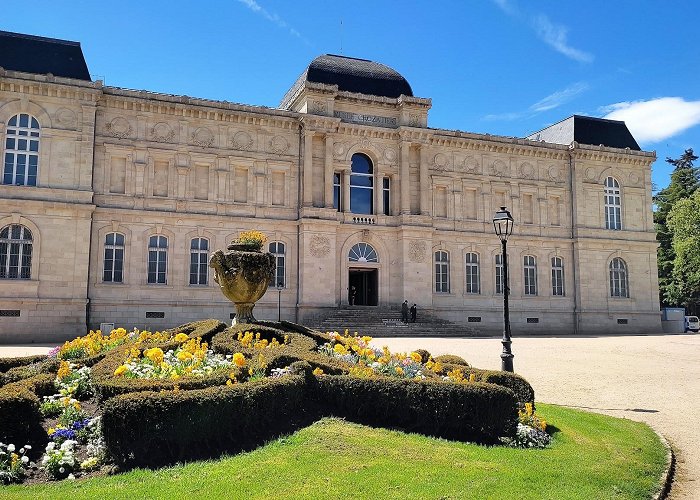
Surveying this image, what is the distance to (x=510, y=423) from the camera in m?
8.95

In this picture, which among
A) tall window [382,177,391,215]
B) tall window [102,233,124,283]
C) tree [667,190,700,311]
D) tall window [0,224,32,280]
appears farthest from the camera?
tree [667,190,700,311]

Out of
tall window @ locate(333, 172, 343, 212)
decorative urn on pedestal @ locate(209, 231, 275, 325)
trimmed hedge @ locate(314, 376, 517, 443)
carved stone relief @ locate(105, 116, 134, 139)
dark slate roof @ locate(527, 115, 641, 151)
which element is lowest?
trimmed hedge @ locate(314, 376, 517, 443)

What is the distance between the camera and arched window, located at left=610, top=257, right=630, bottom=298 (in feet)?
143

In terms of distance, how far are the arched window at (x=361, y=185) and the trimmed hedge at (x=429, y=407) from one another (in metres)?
30.2

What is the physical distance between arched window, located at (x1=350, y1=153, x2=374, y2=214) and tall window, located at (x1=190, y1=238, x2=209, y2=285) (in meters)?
10.1

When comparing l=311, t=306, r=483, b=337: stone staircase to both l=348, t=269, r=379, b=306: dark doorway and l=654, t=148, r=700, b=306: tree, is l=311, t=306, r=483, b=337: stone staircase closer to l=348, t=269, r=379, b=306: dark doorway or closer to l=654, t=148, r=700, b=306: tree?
l=348, t=269, r=379, b=306: dark doorway

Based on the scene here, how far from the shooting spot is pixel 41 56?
3269 centimetres

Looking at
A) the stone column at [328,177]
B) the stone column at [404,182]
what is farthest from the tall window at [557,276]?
the stone column at [328,177]

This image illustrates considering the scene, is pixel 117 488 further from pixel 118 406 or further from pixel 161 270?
pixel 161 270

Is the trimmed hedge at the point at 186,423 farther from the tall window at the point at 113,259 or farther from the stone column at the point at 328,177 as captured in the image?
the stone column at the point at 328,177

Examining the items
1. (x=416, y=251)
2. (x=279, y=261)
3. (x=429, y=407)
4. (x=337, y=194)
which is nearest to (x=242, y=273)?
(x=429, y=407)

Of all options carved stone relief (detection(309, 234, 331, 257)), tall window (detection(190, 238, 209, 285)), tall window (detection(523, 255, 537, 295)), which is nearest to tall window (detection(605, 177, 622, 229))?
tall window (detection(523, 255, 537, 295))

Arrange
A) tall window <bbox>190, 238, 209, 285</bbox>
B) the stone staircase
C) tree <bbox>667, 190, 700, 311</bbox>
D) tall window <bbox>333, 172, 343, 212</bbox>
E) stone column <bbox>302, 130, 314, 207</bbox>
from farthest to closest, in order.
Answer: tree <bbox>667, 190, 700, 311</bbox>
tall window <bbox>333, 172, 343, 212</bbox>
stone column <bbox>302, 130, 314, 207</bbox>
tall window <bbox>190, 238, 209, 285</bbox>
the stone staircase

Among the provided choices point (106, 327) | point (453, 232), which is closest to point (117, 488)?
point (106, 327)
